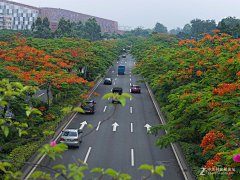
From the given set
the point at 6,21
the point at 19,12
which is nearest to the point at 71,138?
the point at 6,21

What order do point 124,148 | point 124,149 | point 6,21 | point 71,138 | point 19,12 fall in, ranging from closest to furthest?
point 71,138, point 124,149, point 124,148, point 6,21, point 19,12

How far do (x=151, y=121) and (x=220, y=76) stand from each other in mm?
12863

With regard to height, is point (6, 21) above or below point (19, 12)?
below

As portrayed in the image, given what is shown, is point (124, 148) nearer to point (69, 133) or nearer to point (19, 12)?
point (69, 133)

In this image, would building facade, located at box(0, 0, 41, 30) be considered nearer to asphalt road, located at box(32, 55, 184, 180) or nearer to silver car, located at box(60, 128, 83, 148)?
asphalt road, located at box(32, 55, 184, 180)

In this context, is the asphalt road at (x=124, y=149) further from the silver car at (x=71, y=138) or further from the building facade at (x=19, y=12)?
the building facade at (x=19, y=12)

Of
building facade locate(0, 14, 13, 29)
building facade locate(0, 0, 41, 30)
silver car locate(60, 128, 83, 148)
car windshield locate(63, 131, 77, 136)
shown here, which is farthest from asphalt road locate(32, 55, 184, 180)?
building facade locate(0, 0, 41, 30)

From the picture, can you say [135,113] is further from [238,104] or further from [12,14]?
[12,14]

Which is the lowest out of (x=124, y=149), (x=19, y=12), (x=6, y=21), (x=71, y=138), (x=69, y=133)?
(x=124, y=149)

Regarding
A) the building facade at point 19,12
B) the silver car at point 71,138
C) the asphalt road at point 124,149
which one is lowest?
the asphalt road at point 124,149

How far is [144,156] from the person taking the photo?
62.0 feet

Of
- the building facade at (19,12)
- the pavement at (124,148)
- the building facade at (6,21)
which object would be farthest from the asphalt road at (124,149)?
the building facade at (19,12)

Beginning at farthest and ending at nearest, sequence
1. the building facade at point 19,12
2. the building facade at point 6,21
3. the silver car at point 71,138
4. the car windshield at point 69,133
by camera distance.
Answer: the building facade at point 19,12, the building facade at point 6,21, the car windshield at point 69,133, the silver car at point 71,138

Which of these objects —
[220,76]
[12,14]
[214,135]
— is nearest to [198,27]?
[12,14]
